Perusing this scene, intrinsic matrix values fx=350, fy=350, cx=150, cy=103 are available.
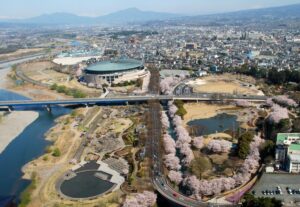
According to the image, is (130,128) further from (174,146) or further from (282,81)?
(282,81)

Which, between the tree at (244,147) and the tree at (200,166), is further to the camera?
the tree at (244,147)

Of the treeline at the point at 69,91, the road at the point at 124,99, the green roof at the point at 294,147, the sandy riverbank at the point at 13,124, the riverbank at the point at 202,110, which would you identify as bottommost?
the sandy riverbank at the point at 13,124

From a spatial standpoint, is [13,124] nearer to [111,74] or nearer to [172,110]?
[172,110]

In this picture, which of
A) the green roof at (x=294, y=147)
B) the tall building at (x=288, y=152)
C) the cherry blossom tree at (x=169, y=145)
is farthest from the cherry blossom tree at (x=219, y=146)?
the green roof at (x=294, y=147)

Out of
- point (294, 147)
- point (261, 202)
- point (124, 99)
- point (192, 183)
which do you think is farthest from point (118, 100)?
point (261, 202)

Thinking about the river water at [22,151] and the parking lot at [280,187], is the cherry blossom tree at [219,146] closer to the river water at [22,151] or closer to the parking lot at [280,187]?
the parking lot at [280,187]

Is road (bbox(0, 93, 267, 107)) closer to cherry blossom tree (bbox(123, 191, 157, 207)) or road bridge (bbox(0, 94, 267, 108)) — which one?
road bridge (bbox(0, 94, 267, 108))
